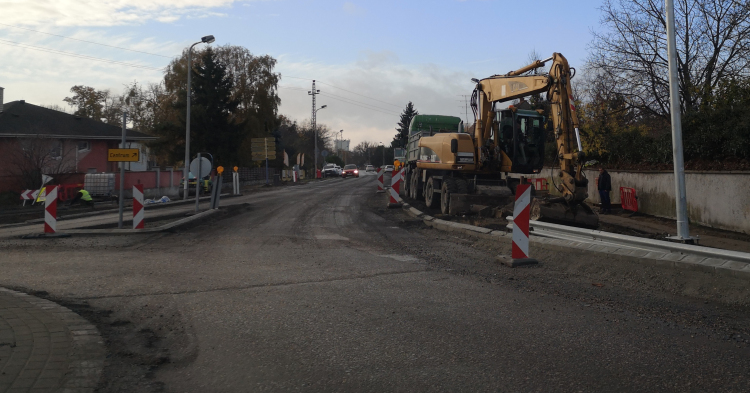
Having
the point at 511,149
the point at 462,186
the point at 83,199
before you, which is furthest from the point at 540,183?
the point at 83,199

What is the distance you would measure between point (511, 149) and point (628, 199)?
6317 millimetres

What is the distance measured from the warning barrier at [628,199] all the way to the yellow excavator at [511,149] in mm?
4776

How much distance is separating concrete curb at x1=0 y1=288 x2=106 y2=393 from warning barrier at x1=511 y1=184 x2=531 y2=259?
6.20 m

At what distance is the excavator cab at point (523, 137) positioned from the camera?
677 inches

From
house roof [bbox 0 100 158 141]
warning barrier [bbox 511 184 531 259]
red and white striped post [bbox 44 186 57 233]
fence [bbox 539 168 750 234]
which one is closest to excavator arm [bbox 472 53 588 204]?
fence [bbox 539 168 750 234]

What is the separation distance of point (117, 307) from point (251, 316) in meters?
1.67

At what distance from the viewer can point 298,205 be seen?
23375mm

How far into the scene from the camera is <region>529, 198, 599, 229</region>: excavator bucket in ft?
43.0

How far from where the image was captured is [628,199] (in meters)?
20.8

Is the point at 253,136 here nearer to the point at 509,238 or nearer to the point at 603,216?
the point at 603,216

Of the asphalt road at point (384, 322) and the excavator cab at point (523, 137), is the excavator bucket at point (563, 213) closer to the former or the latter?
the asphalt road at point (384, 322)

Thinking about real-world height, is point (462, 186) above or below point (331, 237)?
above

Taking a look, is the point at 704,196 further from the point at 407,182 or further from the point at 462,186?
the point at 407,182

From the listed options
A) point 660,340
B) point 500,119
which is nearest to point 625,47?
point 500,119
